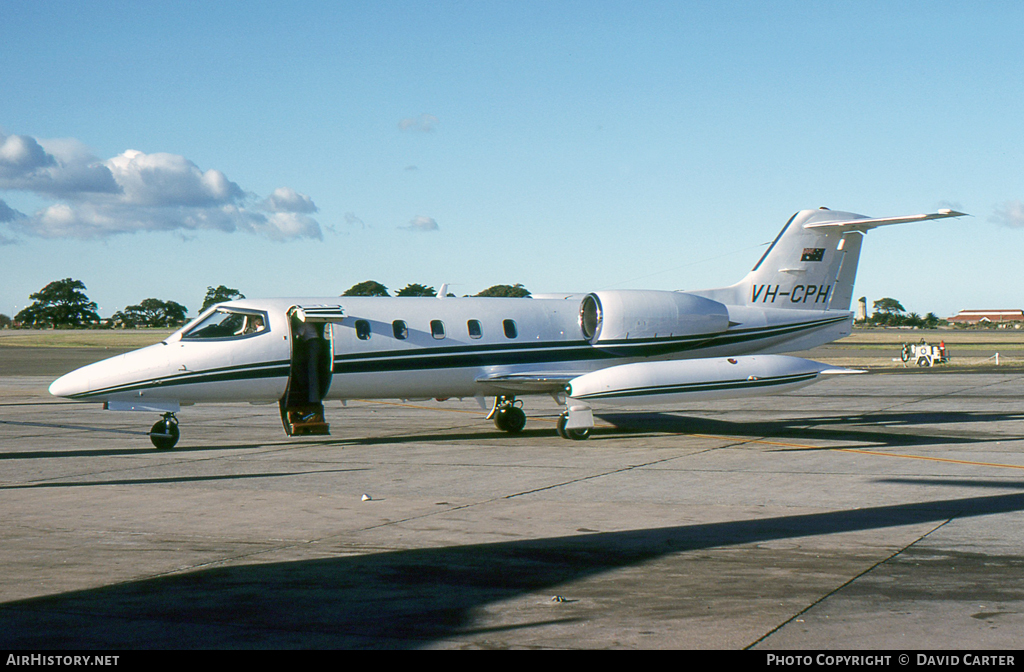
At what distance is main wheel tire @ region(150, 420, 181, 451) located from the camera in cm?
1652

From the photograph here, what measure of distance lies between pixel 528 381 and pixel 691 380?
125 inches

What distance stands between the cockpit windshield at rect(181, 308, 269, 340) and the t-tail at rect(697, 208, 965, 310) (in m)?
10.1

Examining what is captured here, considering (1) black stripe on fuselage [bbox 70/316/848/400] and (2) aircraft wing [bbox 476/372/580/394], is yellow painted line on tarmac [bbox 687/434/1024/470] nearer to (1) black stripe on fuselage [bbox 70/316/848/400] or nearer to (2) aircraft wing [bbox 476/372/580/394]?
(1) black stripe on fuselage [bbox 70/316/848/400]

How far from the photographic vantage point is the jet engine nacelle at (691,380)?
55.3 feet

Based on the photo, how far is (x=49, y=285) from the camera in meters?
159

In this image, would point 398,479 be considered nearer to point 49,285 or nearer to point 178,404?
point 178,404

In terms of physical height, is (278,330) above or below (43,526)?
above

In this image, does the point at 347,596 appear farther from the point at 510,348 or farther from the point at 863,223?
the point at 863,223

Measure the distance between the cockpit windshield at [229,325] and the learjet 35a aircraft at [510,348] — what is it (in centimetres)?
2

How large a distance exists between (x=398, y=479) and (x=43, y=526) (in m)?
4.67

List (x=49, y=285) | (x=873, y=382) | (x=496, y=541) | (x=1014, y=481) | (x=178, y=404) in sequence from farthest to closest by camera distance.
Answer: (x=49, y=285)
(x=873, y=382)
(x=178, y=404)
(x=1014, y=481)
(x=496, y=541)

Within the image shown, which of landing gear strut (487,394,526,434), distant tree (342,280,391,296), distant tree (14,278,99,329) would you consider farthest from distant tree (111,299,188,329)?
landing gear strut (487,394,526,434)

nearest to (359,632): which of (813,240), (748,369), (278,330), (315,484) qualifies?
(315,484)

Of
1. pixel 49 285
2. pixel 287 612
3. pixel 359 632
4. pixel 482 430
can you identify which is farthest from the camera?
pixel 49 285
